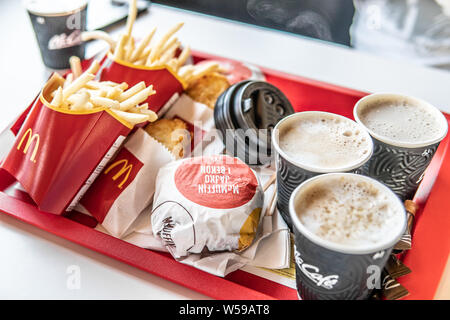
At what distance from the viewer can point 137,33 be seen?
238 cm

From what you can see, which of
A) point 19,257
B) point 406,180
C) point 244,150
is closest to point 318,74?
point 244,150

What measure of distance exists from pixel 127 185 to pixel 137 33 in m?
1.24

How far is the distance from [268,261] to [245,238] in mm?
106

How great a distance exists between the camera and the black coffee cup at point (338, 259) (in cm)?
96

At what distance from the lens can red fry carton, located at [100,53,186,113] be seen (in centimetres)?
159

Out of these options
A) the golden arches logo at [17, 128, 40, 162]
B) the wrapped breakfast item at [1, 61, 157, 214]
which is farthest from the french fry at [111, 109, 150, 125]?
the golden arches logo at [17, 128, 40, 162]

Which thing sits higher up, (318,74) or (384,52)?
(318,74)

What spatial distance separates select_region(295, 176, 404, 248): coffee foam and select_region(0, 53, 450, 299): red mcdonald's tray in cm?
26

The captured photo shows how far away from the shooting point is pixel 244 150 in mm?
1605

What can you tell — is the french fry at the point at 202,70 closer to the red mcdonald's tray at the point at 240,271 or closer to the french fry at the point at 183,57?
the french fry at the point at 183,57

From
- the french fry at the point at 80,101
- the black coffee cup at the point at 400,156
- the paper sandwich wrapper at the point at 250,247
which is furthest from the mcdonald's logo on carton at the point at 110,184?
the black coffee cup at the point at 400,156

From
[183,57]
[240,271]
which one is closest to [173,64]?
[183,57]

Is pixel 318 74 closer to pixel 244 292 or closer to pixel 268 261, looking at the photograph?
pixel 268 261

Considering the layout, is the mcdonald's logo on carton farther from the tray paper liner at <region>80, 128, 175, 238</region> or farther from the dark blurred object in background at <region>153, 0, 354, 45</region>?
the dark blurred object in background at <region>153, 0, 354, 45</region>
